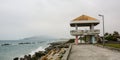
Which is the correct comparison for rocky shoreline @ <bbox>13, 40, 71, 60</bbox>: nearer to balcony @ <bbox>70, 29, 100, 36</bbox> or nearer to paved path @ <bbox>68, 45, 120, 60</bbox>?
paved path @ <bbox>68, 45, 120, 60</bbox>

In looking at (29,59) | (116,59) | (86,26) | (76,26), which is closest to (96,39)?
(86,26)

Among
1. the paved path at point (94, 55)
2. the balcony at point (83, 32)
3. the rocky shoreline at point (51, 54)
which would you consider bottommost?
the rocky shoreline at point (51, 54)

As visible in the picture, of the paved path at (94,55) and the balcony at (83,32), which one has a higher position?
the balcony at (83,32)

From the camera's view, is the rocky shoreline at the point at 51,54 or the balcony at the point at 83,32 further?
the balcony at the point at 83,32

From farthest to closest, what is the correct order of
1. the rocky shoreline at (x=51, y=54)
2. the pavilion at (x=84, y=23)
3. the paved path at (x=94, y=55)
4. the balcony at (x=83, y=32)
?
the balcony at (x=83, y=32), the pavilion at (x=84, y=23), the rocky shoreline at (x=51, y=54), the paved path at (x=94, y=55)

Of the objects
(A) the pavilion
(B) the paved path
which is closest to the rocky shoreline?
(B) the paved path

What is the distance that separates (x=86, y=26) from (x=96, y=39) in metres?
3.44

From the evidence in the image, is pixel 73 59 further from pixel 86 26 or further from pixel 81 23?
pixel 86 26

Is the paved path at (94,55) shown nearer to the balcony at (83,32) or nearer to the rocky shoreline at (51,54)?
the rocky shoreline at (51,54)

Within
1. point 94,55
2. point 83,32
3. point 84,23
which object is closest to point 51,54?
point 94,55

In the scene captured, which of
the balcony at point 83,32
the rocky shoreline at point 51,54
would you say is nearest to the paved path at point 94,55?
the rocky shoreline at point 51,54

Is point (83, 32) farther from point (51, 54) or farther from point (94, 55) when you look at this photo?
point (94, 55)

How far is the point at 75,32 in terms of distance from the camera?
1574 inches

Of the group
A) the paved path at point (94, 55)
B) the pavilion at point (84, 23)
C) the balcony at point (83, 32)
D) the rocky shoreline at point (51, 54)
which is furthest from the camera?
the balcony at point (83, 32)
